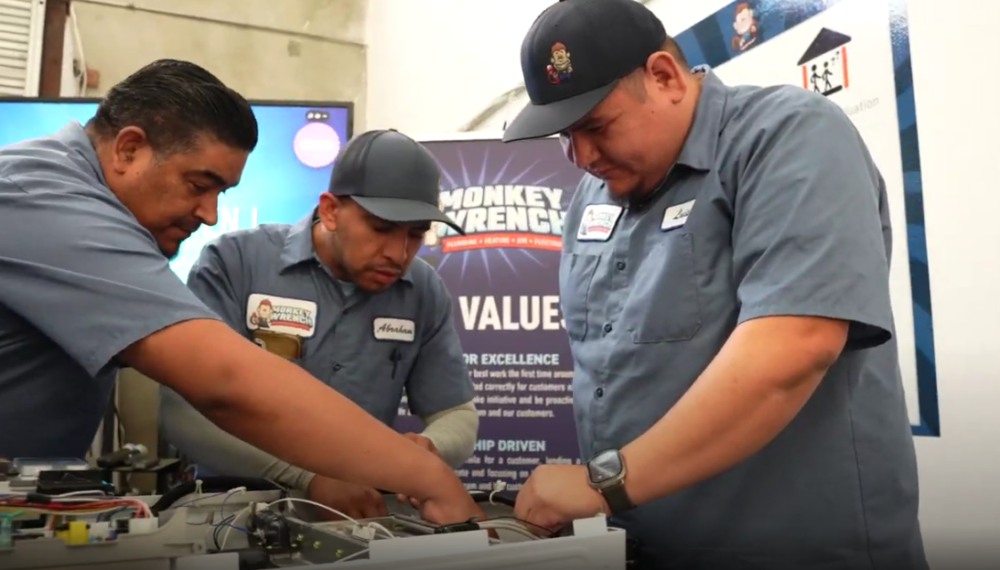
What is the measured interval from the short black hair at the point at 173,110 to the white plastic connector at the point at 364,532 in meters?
0.65

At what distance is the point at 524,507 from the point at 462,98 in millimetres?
2559

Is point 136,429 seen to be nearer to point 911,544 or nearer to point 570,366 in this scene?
point 570,366

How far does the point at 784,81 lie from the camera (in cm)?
185

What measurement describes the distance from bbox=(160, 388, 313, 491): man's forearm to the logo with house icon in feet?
4.15

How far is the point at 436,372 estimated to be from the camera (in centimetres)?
175

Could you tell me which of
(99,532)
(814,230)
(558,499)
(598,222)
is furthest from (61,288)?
(814,230)

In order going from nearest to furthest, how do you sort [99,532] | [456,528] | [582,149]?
1. [99,532]
2. [456,528]
3. [582,149]

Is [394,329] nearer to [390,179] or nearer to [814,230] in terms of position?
[390,179]

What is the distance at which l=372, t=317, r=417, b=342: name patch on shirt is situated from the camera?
168cm

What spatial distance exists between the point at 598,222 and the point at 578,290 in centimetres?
12

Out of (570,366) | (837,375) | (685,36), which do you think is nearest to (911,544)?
(837,375)

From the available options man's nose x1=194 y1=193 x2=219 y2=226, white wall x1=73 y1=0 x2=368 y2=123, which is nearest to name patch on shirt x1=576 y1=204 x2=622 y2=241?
man's nose x1=194 y1=193 x2=219 y2=226

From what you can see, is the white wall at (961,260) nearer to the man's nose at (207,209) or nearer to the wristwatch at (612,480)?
the wristwatch at (612,480)

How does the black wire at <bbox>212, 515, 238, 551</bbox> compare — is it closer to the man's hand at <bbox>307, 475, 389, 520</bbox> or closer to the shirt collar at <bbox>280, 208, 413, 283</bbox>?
the man's hand at <bbox>307, 475, 389, 520</bbox>
